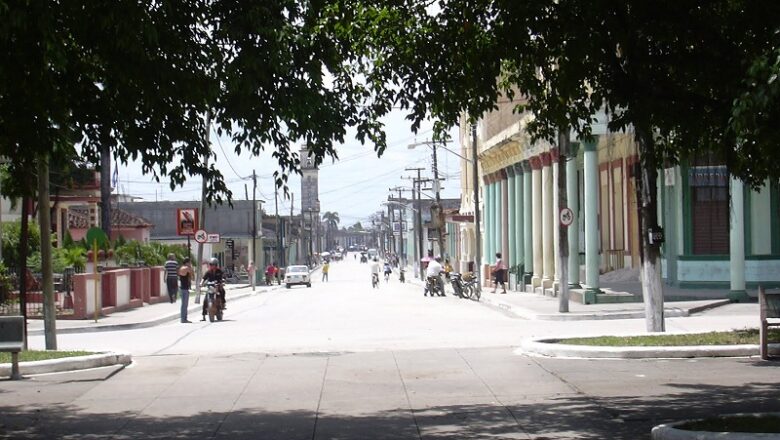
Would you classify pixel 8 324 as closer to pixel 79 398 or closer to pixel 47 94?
pixel 79 398

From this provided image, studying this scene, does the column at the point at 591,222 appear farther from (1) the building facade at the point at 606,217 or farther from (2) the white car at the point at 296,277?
(2) the white car at the point at 296,277

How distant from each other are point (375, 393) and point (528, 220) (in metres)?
35.9

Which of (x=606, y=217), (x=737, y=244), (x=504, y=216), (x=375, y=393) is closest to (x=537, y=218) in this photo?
(x=606, y=217)

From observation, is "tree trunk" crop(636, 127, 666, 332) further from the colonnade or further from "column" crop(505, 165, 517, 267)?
"column" crop(505, 165, 517, 267)

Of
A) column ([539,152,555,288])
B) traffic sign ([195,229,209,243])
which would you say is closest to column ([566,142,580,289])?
column ([539,152,555,288])

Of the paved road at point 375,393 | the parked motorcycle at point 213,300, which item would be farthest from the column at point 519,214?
the paved road at point 375,393

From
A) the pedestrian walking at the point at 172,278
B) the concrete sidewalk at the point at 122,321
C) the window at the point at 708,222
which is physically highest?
the window at the point at 708,222

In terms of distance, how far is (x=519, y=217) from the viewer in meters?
52.2

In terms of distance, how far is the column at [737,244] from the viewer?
105ft

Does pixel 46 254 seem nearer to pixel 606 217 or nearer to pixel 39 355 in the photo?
pixel 39 355

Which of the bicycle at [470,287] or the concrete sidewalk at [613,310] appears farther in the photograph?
the bicycle at [470,287]

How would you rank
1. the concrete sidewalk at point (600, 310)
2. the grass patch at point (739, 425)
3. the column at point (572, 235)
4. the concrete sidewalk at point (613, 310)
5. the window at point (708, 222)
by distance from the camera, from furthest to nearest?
1. the column at point (572, 235)
2. the window at point (708, 222)
3. the concrete sidewalk at point (600, 310)
4. the concrete sidewalk at point (613, 310)
5. the grass patch at point (739, 425)

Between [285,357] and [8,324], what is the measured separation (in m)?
5.16

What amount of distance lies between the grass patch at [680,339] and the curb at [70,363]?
7.32 m
